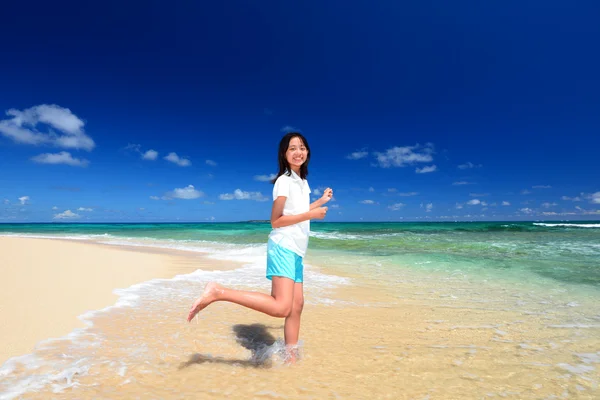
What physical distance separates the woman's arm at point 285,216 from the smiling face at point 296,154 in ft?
1.41

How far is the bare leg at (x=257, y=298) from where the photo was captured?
9.31 feet

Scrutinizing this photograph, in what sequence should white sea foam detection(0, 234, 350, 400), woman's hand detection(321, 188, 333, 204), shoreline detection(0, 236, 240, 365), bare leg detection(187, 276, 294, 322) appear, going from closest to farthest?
white sea foam detection(0, 234, 350, 400), bare leg detection(187, 276, 294, 322), woman's hand detection(321, 188, 333, 204), shoreline detection(0, 236, 240, 365)

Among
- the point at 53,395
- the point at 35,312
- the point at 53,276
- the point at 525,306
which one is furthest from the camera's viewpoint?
the point at 53,276

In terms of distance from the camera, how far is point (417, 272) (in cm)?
986

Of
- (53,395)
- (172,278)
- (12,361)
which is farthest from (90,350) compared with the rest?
(172,278)

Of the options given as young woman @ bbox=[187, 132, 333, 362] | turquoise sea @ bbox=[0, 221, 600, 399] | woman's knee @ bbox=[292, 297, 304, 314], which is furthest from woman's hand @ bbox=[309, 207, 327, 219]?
turquoise sea @ bbox=[0, 221, 600, 399]

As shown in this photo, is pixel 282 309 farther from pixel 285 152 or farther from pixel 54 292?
pixel 54 292

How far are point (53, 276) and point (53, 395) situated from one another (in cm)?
549

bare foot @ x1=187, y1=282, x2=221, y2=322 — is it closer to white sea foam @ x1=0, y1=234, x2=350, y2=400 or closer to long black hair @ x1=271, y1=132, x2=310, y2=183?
white sea foam @ x1=0, y1=234, x2=350, y2=400

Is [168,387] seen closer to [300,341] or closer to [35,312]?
[300,341]

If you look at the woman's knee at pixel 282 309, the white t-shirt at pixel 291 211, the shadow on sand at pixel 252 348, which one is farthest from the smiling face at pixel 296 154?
the shadow on sand at pixel 252 348

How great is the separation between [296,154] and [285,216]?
25.7 inches

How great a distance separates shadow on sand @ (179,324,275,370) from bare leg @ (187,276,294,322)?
69cm

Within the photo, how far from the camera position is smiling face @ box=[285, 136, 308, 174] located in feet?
10.8
